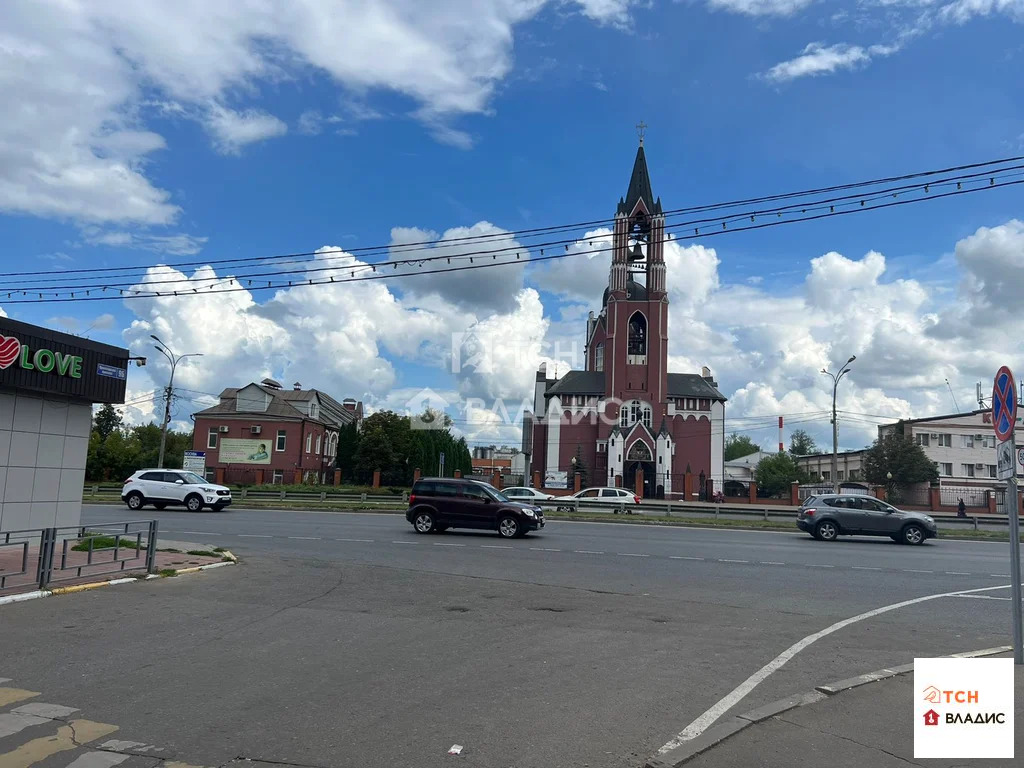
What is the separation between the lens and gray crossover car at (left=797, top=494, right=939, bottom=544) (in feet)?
79.5

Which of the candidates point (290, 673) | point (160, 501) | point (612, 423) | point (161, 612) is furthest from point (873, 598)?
point (612, 423)

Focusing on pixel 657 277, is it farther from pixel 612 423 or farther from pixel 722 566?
pixel 722 566

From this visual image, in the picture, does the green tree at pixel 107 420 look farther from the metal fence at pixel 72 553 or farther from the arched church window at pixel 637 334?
the metal fence at pixel 72 553

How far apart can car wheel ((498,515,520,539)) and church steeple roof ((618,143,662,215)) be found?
5557 cm

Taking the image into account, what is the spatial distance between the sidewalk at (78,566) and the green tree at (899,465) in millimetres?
55746

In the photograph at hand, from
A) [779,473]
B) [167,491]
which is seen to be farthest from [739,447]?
[167,491]

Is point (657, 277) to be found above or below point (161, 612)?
above

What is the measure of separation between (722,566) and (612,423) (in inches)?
2113

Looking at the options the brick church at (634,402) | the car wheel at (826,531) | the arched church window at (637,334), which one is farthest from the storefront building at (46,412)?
the arched church window at (637,334)

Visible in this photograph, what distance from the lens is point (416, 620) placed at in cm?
977

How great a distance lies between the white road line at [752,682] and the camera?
562 centimetres

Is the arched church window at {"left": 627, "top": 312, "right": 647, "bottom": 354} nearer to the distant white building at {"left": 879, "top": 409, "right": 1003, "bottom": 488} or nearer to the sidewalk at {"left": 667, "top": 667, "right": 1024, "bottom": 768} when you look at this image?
the distant white building at {"left": 879, "top": 409, "right": 1003, "bottom": 488}

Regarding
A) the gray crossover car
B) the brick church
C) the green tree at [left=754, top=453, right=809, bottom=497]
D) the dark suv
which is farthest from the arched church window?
the dark suv

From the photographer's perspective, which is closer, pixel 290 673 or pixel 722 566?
pixel 290 673
